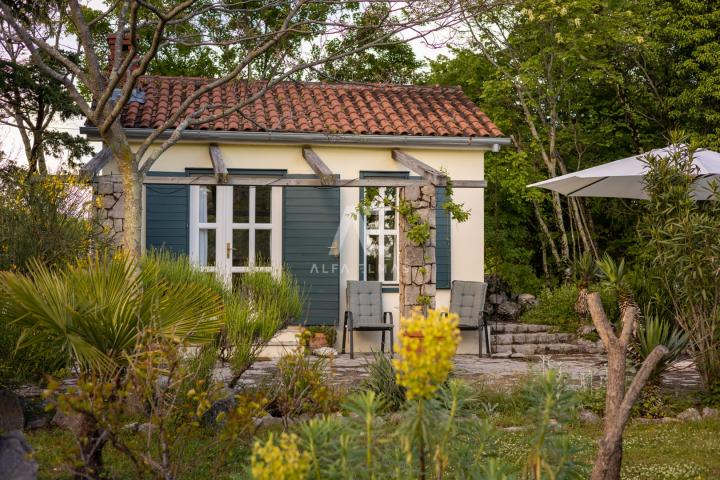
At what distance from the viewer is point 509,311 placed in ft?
48.0

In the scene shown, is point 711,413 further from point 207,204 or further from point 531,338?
point 207,204

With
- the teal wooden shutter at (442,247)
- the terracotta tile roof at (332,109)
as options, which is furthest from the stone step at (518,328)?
the terracotta tile roof at (332,109)

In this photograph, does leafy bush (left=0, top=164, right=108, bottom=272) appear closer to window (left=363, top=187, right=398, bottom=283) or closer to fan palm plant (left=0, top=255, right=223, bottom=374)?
fan palm plant (left=0, top=255, right=223, bottom=374)

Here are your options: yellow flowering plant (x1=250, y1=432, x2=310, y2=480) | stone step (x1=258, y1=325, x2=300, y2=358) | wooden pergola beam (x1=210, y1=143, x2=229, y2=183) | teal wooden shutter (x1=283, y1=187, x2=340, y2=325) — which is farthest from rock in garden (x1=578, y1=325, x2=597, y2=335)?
yellow flowering plant (x1=250, y1=432, x2=310, y2=480)

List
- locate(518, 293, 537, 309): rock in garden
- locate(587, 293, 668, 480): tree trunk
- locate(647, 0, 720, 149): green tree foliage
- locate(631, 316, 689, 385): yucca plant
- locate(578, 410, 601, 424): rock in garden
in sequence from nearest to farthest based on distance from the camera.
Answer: locate(587, 293, 668, 480): tree trunk < locate(578, 410, 601, 424): rock in garden < locate(631, 316, 689, 385): yucca plant < locate(518, 293, 537, 309): rock in garden < locate(647, 0, 720, 149): green tree foliage

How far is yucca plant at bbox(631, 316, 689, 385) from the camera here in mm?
7426

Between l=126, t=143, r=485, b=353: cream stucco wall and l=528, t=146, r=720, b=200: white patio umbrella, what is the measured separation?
2.18 metres

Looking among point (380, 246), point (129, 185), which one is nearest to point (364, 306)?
point (380, 246)

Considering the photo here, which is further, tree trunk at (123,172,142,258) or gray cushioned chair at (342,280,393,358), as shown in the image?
gray cushioned chair at (342,280,393,358)

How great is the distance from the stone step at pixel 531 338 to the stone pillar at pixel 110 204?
5981 mm

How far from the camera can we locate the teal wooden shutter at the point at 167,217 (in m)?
11.9

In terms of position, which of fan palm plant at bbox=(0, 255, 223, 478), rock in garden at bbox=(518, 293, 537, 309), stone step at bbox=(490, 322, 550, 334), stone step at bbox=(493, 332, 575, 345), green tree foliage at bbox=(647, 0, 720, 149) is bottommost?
stone step at bbox=(493, 332, 575, 345)

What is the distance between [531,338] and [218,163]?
5433mm

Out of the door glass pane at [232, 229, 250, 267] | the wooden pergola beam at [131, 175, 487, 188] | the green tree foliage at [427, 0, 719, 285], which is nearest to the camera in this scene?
the wooden pergola beam at [131, 175, 487, 188]
